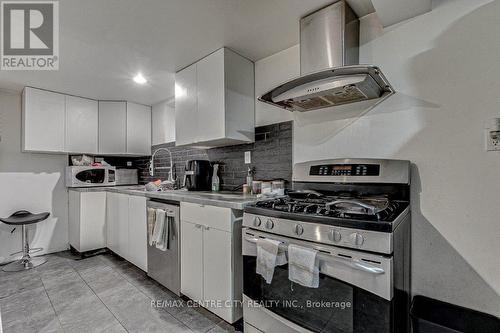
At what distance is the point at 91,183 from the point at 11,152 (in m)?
0.96

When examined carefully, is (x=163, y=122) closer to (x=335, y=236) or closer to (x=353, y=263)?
(x=335, y=236)

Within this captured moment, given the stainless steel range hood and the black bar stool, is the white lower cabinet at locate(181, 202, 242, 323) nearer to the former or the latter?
the stainless steel range hood

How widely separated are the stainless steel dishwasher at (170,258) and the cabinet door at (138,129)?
1716 millimetres

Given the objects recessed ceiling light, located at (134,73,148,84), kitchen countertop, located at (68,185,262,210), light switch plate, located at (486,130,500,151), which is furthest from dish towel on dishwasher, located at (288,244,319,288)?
recessed ceiling light, located at (134,73,148,84)

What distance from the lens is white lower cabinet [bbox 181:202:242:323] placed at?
1.60 metres

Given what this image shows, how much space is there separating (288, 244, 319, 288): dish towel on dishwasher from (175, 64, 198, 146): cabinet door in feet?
5.08

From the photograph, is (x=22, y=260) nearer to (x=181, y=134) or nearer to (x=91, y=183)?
(x=91, y=183)

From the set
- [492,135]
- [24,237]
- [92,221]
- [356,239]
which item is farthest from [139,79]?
[492,135]

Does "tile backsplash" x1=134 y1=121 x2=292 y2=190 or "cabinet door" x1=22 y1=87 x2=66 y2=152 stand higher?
"cabinet door" x1=22 y1=87 x2=66 y2=152

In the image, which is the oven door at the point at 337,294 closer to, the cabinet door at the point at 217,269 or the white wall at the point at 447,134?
the cabinet door at the point at 217,269

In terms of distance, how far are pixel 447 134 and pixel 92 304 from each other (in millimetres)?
2869

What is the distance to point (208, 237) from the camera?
1.73 m

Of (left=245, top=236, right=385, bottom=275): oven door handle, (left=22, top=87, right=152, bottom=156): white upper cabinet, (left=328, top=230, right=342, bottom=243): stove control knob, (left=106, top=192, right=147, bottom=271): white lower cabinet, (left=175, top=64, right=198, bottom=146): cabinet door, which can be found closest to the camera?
(left=245, top=236, right=385, bottom=275): oven door handle

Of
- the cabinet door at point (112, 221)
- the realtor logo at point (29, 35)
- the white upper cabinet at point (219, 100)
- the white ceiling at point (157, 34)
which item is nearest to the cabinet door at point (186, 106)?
the white upper cabinet at point (219, 100)
